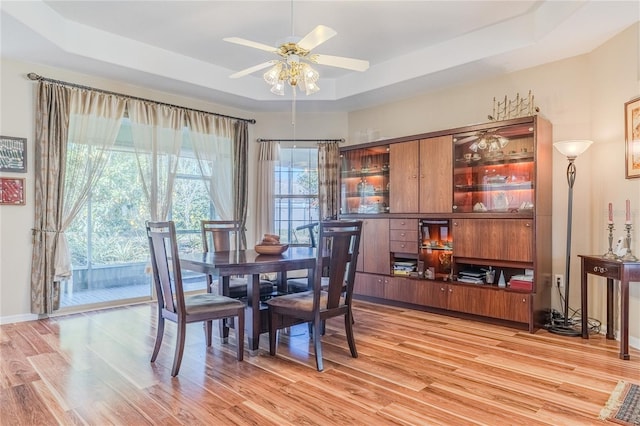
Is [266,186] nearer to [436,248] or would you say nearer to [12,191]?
[436,248]

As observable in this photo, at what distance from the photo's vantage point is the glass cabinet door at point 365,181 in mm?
5117

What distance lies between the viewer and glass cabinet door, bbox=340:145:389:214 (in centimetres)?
512

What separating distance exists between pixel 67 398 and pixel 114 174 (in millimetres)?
3050

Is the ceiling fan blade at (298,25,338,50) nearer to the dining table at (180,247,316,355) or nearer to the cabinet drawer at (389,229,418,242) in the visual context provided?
the dining table at (180,247,316,355)

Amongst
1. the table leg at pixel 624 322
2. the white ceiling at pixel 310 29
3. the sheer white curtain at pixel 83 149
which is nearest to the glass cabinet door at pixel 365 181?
the white ceiling at pixel 310 29

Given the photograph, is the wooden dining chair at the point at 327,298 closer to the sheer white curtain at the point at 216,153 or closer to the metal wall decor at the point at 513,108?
the metal wall decor at the point at 513,108

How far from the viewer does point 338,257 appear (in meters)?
2.88

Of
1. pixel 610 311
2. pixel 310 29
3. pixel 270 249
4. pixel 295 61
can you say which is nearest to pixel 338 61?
pixel 295 61

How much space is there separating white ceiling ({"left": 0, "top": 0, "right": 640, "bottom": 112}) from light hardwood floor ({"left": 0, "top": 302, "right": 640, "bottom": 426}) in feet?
8.90

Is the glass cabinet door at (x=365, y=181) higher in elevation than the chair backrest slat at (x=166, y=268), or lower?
higher

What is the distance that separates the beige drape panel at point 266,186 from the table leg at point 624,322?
427 centimetres

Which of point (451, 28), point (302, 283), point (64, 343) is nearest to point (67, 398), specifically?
point (64, 343)

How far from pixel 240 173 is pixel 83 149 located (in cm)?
204

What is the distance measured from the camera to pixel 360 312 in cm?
453
